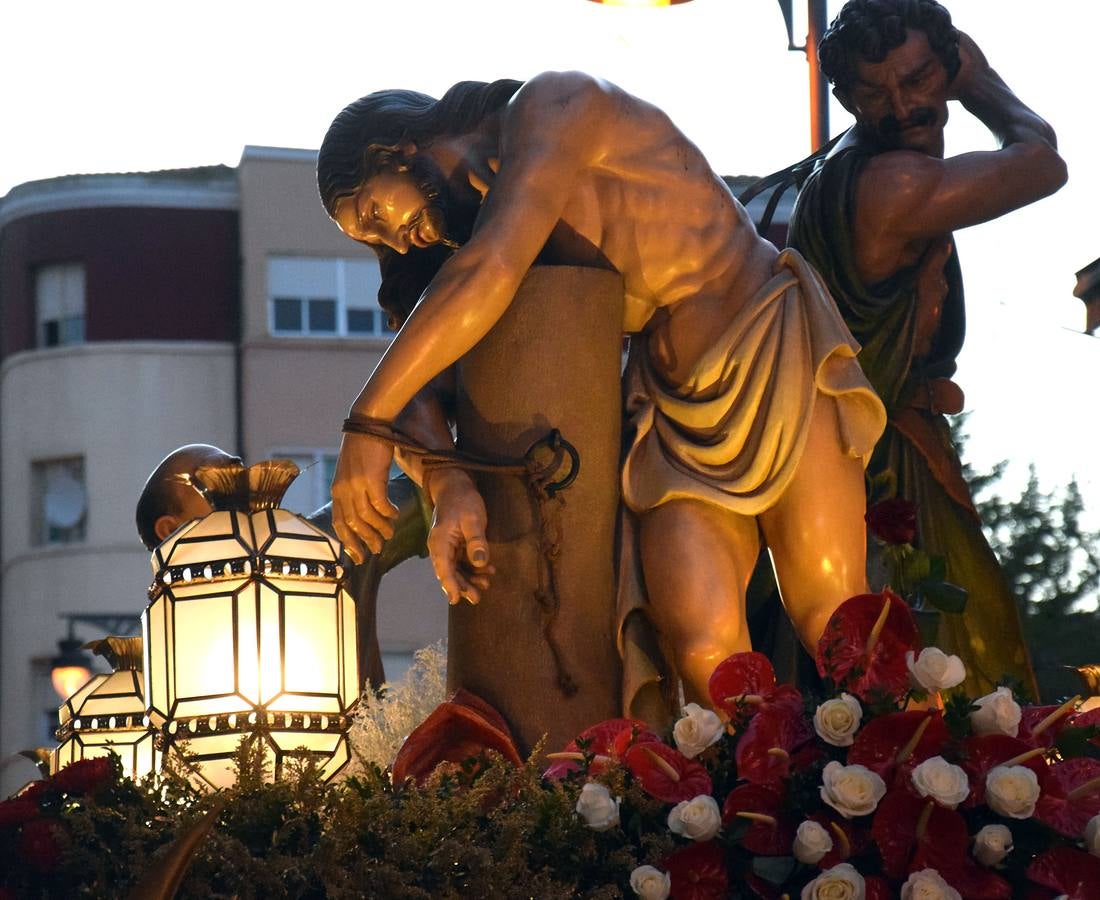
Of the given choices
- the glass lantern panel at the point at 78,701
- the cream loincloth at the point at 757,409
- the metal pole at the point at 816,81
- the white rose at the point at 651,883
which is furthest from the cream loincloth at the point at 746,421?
the metal pole at the point at 816,81

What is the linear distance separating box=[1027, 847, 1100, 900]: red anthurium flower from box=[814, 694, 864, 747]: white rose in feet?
1.15

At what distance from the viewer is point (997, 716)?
4.01 meters

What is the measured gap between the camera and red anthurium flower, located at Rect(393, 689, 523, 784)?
490cm

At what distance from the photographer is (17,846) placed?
4234 mm

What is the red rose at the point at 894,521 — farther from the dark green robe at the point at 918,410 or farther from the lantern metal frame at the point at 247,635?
the dark green robe at the point at 918,410

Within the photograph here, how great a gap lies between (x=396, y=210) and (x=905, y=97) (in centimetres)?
157

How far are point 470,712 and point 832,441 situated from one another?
927 millimetres

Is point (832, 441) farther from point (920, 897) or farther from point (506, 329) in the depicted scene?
point (920, 897)

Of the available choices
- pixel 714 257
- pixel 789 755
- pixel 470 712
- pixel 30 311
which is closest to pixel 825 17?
pixel 714 257

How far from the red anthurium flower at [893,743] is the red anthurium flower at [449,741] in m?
1.12

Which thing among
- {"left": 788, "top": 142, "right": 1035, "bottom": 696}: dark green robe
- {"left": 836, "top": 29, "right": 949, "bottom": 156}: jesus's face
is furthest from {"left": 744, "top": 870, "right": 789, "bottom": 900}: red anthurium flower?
{"left": 836, "top": 29, "right": 949, "bottom": 156}: jesus's face

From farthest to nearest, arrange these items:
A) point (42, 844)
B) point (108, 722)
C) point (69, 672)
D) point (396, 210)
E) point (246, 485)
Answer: point (69, 672)
point (108, 722)
point (246, 485)
point (396, 210)
point (42, 844)

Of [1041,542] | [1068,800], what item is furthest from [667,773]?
[1041,542]

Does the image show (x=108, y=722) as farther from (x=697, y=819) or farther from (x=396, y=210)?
(x=697, y=819)
